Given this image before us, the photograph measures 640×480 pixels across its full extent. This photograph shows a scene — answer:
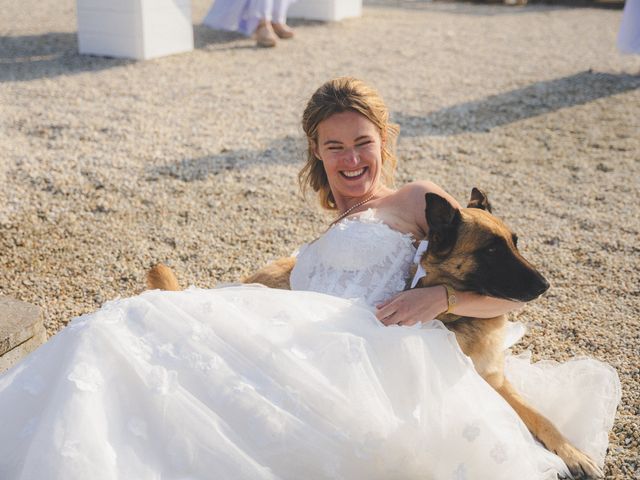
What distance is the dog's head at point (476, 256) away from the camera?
2.69 m

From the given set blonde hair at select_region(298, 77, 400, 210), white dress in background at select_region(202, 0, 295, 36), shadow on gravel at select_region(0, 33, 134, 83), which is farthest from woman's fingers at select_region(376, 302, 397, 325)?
white dress in background at select_region(202, 0, 295, 36)

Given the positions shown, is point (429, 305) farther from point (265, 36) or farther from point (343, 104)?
point (265, 36)

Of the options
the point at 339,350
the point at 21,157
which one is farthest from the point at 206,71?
the point at 339,350

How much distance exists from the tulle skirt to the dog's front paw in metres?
0.11

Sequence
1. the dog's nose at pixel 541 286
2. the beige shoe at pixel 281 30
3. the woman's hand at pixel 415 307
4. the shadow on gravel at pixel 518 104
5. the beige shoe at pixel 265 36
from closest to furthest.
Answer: the dog's nose at pixel 541 286
the woman's hand at pixel 415 307
the shadow on gravel at pixel 518 104
the beige shoe at pixel 265 36
the beige shoe at pixel 281 30

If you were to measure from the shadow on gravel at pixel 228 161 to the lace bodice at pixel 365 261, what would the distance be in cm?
323

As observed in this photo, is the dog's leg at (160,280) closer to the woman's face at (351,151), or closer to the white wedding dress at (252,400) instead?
the white wedding dress at (252,400)

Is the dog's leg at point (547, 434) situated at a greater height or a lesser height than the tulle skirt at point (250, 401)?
lesser

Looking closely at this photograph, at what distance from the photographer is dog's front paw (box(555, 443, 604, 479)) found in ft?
9.34

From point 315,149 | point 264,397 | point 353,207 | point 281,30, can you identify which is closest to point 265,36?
point 281,30

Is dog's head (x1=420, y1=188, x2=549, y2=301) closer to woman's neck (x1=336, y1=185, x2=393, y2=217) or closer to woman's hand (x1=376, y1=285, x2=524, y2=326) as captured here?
woman's hand (x1=376, y1=285, x2=524, y2=326)

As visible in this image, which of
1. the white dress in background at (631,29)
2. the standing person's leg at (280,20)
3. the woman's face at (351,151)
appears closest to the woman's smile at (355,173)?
the woman's face at (351,151)

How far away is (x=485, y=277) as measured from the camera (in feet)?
9.12

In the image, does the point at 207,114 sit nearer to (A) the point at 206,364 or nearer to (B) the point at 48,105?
(B) the point at 48,105
